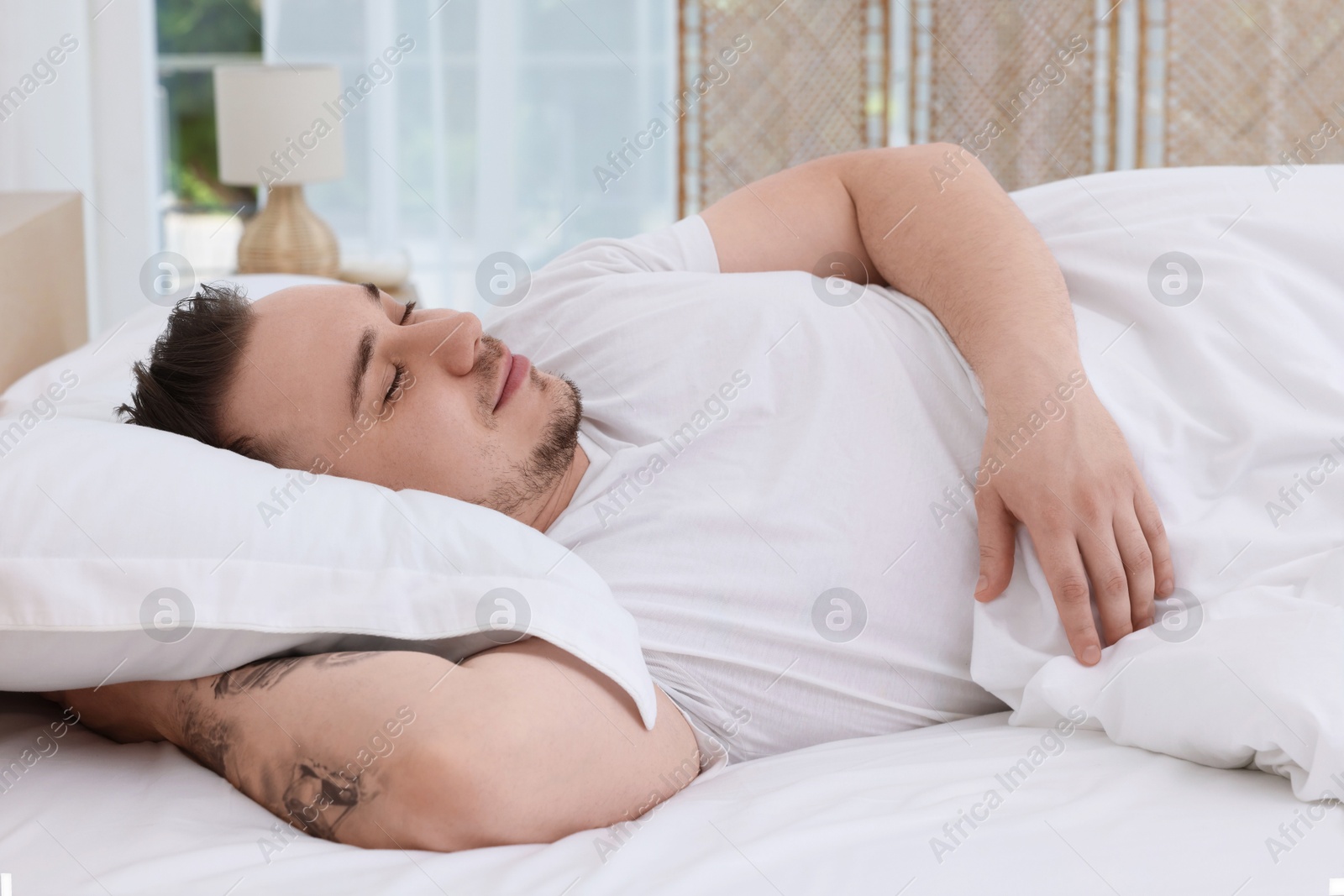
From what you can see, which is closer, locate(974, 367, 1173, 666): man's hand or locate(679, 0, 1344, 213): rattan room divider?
locate(974, 367, 1173, 666): man's hand

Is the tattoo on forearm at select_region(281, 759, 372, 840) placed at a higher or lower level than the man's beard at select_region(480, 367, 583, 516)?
lower

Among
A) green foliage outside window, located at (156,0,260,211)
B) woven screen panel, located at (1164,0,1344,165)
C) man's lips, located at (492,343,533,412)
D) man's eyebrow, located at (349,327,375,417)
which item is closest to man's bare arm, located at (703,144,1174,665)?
man's lips, located at (492,343,533,412)

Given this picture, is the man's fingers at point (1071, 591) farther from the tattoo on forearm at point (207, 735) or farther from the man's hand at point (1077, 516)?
the tattoo on forearm at point (207, 735)

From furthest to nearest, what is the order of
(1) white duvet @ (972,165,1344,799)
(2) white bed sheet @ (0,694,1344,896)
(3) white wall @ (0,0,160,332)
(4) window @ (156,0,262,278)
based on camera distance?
(4) window @ (156,0,262,278), (3) white wall @ (0,0,160,332), (1) white duvet @ (972,165,1344,799), (2) white bed sheet @ (0,694,1344,896)

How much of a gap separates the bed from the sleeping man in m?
0.04

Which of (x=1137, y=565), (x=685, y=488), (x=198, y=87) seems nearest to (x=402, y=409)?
(x=685, y=488)

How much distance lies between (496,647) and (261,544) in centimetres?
18

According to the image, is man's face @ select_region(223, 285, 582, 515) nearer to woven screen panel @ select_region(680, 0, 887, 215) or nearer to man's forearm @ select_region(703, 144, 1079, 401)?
man's forearm @ select_region(703, 144, 1079, 401)

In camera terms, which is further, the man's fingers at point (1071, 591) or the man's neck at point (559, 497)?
the man's neck at point (559, 497)

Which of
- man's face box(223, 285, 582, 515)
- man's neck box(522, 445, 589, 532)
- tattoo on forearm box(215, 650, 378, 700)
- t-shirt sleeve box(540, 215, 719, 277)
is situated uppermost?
t-shirt sleeve box(540, 215, 719, 277)

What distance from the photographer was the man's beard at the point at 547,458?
3.37 ft

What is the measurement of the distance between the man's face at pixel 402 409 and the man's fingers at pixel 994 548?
0.41 m

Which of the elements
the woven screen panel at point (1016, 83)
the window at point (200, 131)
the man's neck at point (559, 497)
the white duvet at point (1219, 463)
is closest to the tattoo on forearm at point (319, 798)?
the man's neck at point (559, 497)

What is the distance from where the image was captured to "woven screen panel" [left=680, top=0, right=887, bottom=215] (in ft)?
9.47
